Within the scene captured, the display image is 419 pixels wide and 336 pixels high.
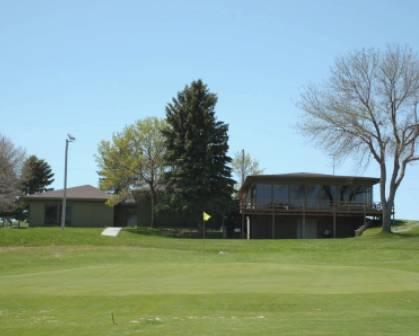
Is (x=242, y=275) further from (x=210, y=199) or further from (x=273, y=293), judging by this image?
(x=210, y=199)

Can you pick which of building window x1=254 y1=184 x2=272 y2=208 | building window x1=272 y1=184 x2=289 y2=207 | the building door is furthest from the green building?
the building door

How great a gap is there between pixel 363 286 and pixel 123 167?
40.3 m

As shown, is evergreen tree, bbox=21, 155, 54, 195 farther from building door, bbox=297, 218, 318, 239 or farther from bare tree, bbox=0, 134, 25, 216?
building door, bbox=297, 218, 318, 239

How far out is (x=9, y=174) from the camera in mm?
66500

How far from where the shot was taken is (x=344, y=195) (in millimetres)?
52812

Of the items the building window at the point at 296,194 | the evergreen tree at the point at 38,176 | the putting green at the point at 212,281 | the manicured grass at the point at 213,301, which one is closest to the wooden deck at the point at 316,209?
the building window at the point at 296,194

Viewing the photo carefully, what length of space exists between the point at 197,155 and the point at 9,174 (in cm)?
2503

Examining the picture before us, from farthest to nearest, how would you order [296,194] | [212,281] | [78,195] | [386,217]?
[78,195] < [296,194] < [386,217] < [212,281]

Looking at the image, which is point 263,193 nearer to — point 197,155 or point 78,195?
point 197,155

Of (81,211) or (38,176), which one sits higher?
(38,176)

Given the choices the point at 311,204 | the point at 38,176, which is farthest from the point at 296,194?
the point at 38,176

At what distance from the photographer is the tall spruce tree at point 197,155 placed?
167 feet

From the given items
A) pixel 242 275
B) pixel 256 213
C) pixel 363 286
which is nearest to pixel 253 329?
pixel 363 286

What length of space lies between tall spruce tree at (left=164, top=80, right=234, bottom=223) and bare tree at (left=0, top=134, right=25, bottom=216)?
743 inches
